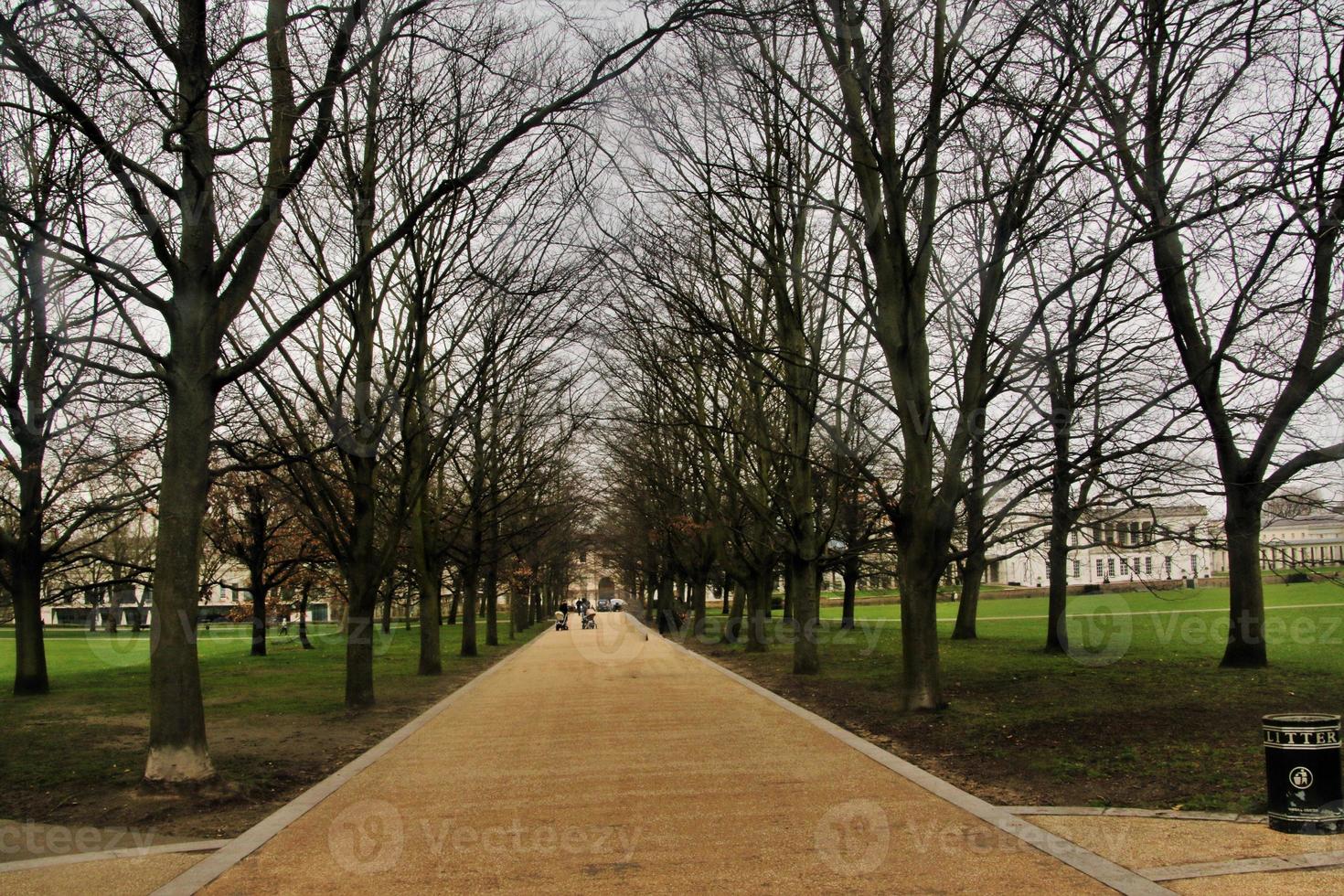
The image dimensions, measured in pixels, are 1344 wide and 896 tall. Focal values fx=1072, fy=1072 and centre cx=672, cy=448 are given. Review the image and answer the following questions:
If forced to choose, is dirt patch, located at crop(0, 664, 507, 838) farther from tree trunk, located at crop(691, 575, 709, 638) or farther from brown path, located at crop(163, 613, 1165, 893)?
tree trunk, located at crop(691, 575, 709, 638)

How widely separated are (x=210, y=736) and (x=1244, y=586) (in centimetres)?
1485

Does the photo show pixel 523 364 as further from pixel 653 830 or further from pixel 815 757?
pixel 653 830

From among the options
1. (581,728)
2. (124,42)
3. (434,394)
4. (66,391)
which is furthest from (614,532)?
(124,42)

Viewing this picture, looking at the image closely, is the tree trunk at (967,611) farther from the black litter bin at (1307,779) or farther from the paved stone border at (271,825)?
the black litter bin at (1307,779)

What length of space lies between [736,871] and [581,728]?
6.90 metres

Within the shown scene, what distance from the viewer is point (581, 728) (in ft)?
42.8

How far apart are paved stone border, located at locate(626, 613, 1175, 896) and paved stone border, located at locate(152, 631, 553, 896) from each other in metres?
4.98

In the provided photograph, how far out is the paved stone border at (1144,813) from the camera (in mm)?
7348

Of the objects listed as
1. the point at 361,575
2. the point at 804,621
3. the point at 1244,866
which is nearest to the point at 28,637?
the point at 361,575

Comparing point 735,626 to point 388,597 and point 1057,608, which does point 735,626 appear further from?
point 1057,608

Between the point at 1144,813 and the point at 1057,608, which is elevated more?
the point at 1057,608

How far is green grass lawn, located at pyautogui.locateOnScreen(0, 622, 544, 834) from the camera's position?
8.73 m

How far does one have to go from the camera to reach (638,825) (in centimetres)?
769

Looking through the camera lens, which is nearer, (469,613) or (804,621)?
(804,621)
